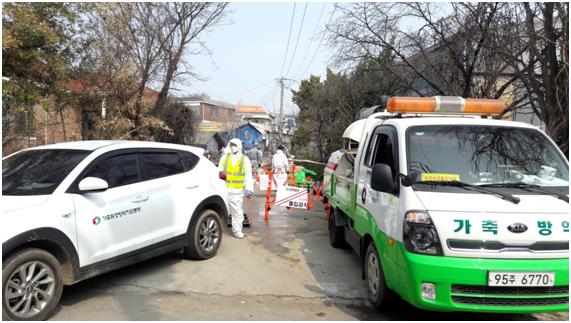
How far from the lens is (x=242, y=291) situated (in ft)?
17.0

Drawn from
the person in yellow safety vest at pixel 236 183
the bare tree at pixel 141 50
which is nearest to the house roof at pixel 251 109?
the bare tree at pixel 141 50

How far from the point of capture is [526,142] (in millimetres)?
4570

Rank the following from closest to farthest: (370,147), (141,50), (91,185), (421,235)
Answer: (421,235)
(91,185)
(370,147)
(141,50)

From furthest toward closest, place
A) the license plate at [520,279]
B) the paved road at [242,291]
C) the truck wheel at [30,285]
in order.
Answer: the paved road at [242,291] < the truck wheel at [30,285] < the license plate at [520,279]

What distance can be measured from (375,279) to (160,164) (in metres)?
3.05

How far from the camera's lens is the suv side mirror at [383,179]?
13.5 feet

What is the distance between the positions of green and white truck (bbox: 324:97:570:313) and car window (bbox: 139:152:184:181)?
2.57 m

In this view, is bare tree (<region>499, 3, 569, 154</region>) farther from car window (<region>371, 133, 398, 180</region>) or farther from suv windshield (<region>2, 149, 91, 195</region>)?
suv windshield (<region>2, 149, 91, 195</region>)

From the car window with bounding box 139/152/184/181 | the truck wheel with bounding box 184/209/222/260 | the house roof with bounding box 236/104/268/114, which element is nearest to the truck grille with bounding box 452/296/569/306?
the truck wheel with bounding box 184/209/222/260

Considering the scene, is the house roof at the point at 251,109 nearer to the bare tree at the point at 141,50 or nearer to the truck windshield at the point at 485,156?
the bare tree at the point at 141,50

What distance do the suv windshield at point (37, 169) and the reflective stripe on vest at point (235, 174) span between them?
3.24 m

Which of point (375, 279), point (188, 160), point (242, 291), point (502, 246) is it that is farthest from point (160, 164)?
point (502, 246)

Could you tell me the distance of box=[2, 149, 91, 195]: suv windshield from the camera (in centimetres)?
442

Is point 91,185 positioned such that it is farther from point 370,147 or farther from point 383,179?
point 370,147
